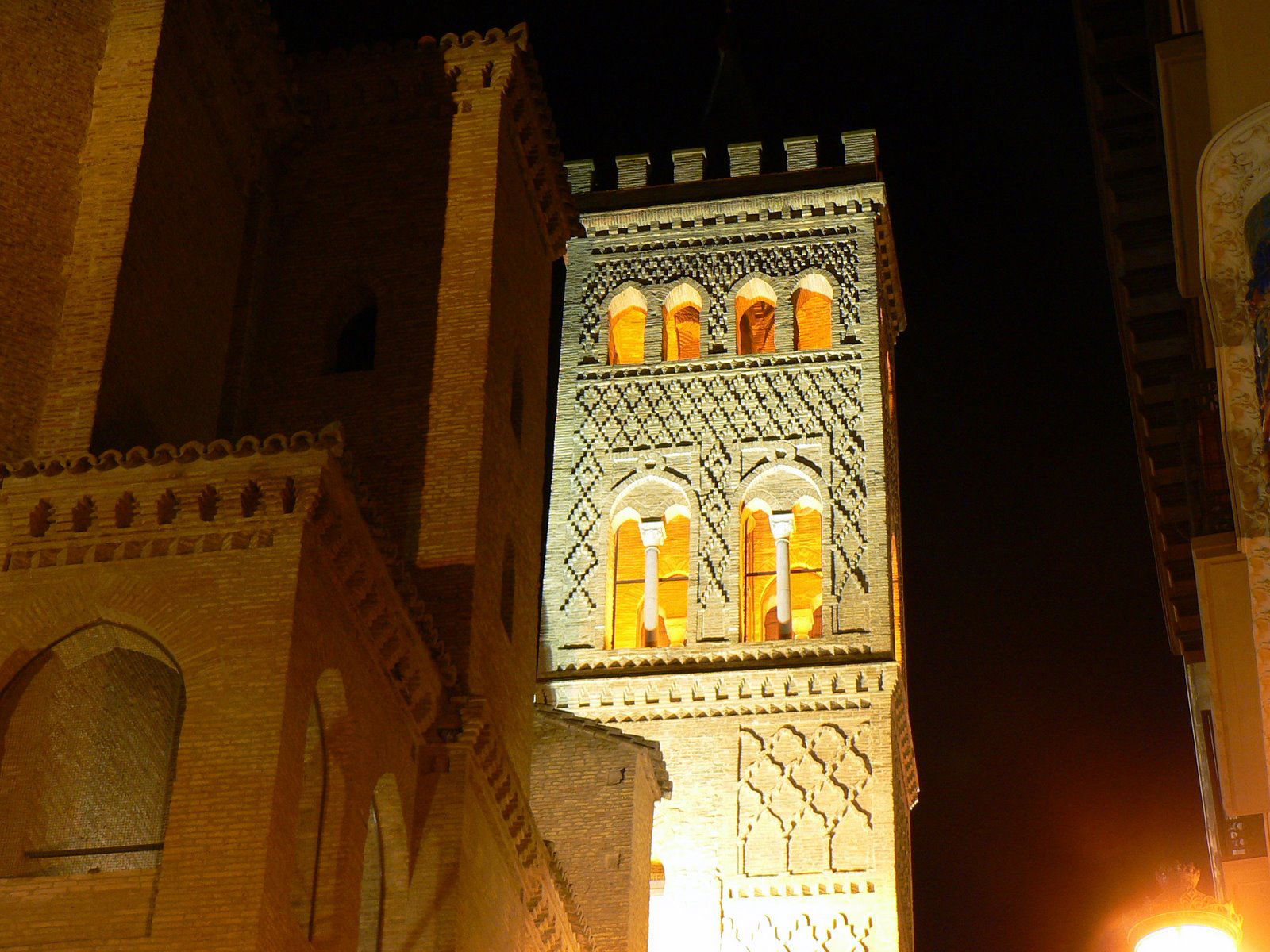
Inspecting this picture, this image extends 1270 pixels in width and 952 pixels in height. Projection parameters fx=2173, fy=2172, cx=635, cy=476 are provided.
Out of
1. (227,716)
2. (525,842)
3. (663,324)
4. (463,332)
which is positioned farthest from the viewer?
(663,324)

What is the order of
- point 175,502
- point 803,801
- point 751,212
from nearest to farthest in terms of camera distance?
point 175,502 → point 803,801 → point 751,212

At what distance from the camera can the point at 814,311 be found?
27.9m

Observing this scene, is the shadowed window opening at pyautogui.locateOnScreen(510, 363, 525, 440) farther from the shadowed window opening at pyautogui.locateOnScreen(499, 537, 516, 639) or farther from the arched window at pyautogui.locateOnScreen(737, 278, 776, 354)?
the arched window at pyautogui.locateOnScreen(737, 278, 776, 354)

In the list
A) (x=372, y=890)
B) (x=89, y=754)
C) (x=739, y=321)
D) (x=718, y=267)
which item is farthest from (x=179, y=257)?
(x=718, y=267)

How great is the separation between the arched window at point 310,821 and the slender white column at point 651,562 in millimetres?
12532

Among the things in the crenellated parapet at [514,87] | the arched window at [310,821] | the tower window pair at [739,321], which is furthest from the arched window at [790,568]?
the arched window at [310,821]

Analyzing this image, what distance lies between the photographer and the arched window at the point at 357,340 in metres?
18.2

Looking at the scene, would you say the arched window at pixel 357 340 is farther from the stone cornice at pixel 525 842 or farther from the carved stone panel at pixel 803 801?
the carved stone panel at pixel 803 801

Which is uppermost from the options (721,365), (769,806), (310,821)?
(721,365)

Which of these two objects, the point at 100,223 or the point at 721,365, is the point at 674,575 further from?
the point at 100,223

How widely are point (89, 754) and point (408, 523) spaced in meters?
3.86

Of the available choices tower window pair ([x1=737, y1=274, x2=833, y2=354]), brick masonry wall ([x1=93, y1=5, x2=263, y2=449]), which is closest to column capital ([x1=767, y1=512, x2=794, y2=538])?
tower window pair ([x1=737, y1=274, x2=833, y2=354])

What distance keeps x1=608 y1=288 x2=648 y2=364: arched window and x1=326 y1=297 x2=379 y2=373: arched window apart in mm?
9417

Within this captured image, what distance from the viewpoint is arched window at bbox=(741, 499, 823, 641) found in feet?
85.5
